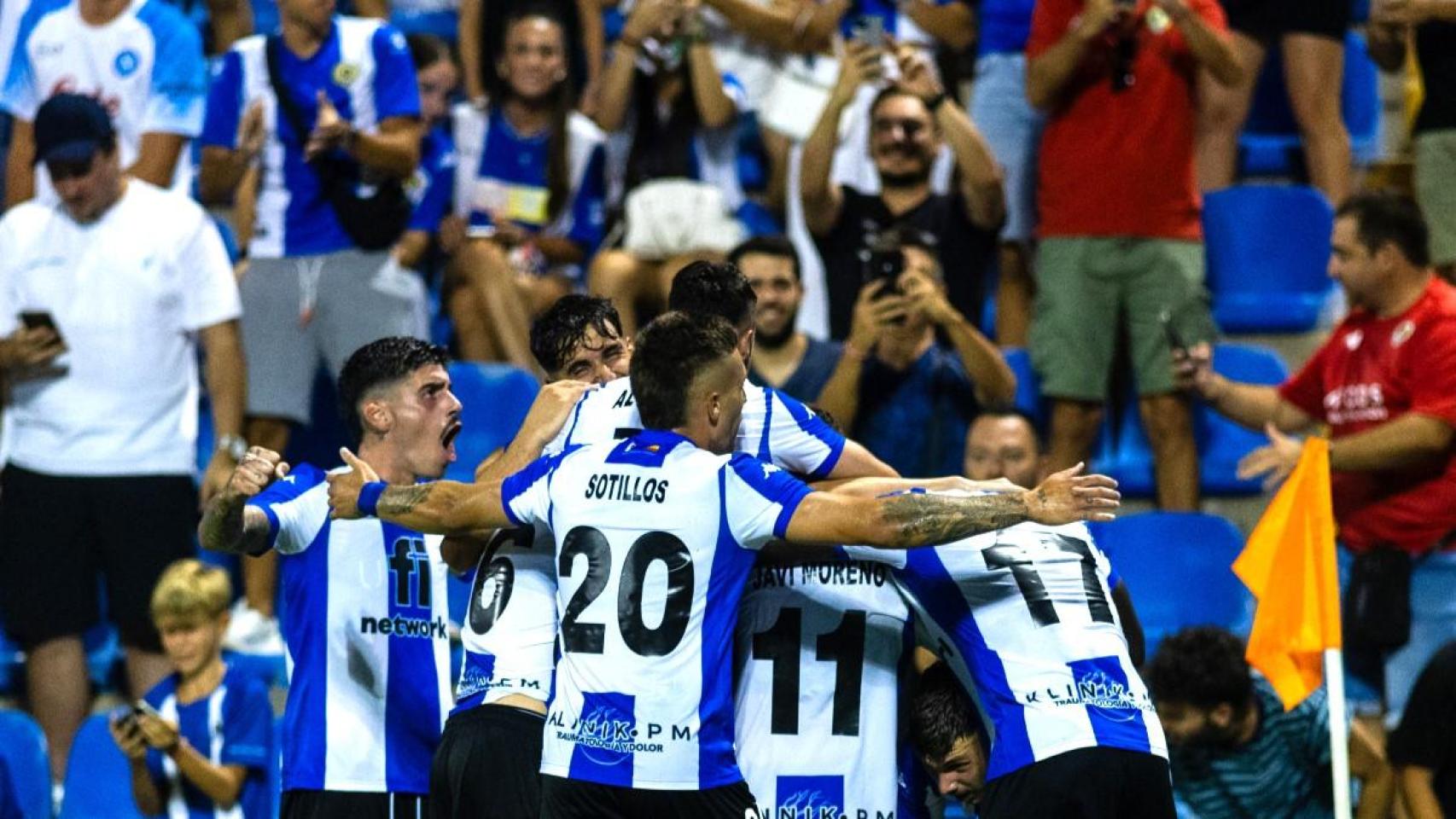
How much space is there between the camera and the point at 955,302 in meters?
9.16

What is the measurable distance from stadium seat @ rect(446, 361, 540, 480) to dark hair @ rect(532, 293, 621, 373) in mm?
2964

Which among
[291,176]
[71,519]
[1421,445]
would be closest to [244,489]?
[71,519]

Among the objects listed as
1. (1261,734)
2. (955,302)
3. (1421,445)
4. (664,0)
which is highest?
(664,0)

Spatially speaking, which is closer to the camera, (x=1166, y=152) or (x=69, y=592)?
(x=69, y=592)

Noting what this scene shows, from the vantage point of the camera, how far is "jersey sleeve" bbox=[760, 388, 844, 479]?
605 centimetres

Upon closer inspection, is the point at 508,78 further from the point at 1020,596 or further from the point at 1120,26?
the point at 1020,596

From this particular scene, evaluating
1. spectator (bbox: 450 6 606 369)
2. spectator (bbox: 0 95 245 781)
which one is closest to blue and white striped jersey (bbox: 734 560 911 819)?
spectator (bbox: 0 95 245 781)

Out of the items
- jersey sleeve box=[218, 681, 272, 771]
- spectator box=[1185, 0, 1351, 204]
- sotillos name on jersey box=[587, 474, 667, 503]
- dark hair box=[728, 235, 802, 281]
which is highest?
spectator box=[1185, 0, 1351, 204]

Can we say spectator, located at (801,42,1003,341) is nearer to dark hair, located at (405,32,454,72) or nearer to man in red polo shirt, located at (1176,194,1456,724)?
man in red polo shirt, located at (1176,194,1456,724)

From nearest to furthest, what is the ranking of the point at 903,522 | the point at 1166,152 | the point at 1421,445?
the point at 903,522 < the point at 1421,445 < the point at 1166,152

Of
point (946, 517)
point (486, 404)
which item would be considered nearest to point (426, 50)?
point (486, 404)

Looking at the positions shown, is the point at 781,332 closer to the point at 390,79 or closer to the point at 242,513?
the point at 390,79

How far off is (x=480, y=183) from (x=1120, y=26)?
2.95 m

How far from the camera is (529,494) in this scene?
18.7ft
